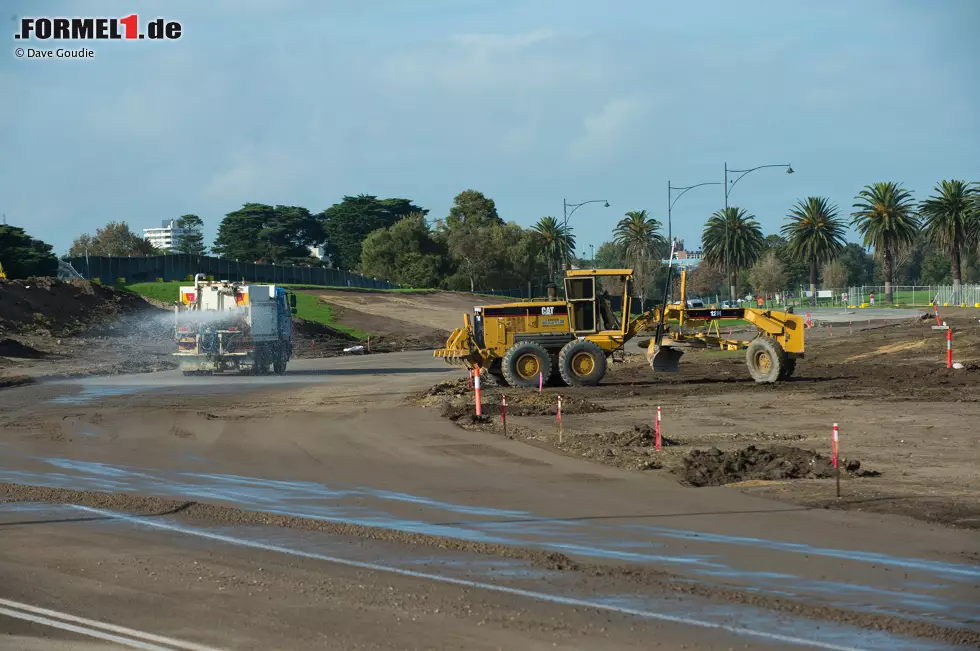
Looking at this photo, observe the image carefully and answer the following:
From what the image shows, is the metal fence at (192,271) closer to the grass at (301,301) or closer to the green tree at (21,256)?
the grass at (301,301)

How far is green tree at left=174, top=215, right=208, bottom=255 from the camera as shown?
546 feet

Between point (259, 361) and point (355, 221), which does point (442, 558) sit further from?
point (355, 221)

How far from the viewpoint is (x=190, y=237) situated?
171750mm

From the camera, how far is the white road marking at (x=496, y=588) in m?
7.85

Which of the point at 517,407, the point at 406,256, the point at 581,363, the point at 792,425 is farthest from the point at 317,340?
the point at 406,256

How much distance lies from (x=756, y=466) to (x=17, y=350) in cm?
3679

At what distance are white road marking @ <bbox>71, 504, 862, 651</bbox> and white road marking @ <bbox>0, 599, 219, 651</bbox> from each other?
8.17 ft

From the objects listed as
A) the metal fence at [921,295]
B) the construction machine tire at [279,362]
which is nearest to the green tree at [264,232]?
the metal fence at [921,295]

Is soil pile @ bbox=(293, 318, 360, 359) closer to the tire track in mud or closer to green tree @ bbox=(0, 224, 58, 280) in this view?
green tree @ bbox=(0, 224, 58, 280)

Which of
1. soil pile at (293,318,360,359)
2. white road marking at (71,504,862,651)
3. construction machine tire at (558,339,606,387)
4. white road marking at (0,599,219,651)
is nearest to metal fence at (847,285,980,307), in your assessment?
soil pile at (293,318,360,359)

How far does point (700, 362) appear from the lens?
4031cm

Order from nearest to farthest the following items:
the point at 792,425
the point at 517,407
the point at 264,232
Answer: the point at 792,425 → the point at 517,407 → the point at 264,232

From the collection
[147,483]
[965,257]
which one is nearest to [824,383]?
[147,483]

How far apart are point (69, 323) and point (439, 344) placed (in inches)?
767
